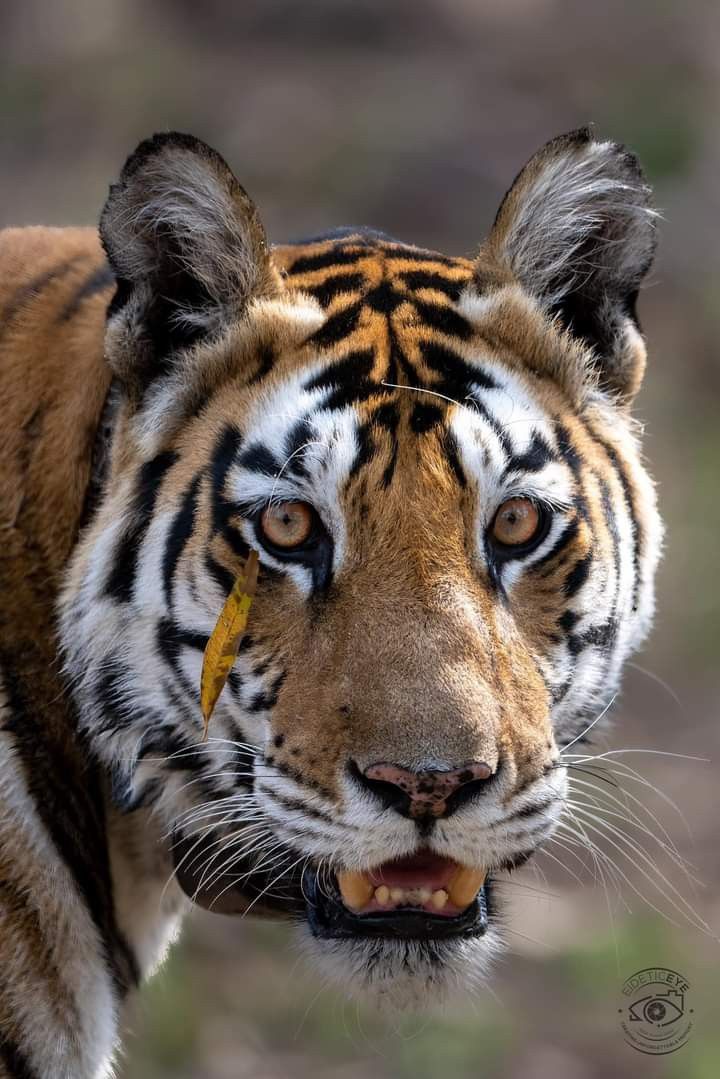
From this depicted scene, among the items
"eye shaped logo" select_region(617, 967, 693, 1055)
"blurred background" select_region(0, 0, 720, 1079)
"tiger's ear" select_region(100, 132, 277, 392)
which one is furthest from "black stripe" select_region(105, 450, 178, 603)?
"blurred background" select_region(0, 0, 720, 1079)

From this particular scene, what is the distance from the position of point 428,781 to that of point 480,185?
6.22 m

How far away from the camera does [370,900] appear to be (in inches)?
78.8

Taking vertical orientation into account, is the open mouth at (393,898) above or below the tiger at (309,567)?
below

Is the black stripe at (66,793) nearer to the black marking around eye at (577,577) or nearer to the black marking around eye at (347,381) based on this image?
the black marking around eye at (347,381)

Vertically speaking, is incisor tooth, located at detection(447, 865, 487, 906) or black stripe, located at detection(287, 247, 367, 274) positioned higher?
black stripe, located at detection(287, 247, 367, 274)

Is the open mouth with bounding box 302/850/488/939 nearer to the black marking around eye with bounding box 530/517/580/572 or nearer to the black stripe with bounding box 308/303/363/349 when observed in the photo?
the black marking around eye with bounding box 530/517/580/572

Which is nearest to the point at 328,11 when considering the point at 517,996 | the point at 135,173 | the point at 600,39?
the point at 600,39

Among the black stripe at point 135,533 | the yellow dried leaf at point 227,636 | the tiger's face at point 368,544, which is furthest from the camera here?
the black stripe at point 135,533

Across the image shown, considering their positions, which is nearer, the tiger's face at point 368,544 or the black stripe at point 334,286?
the tiger's face at point 368,544

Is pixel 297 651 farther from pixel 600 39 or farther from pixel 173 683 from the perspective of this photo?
pixel 600 39

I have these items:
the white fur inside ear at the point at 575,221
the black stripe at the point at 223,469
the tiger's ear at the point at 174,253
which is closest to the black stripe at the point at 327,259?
the tiger's ear at the point at 174,253

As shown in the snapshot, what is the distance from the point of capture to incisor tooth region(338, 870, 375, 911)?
198cm

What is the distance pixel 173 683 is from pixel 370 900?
0.41 m

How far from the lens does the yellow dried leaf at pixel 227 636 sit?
2.01 meters
